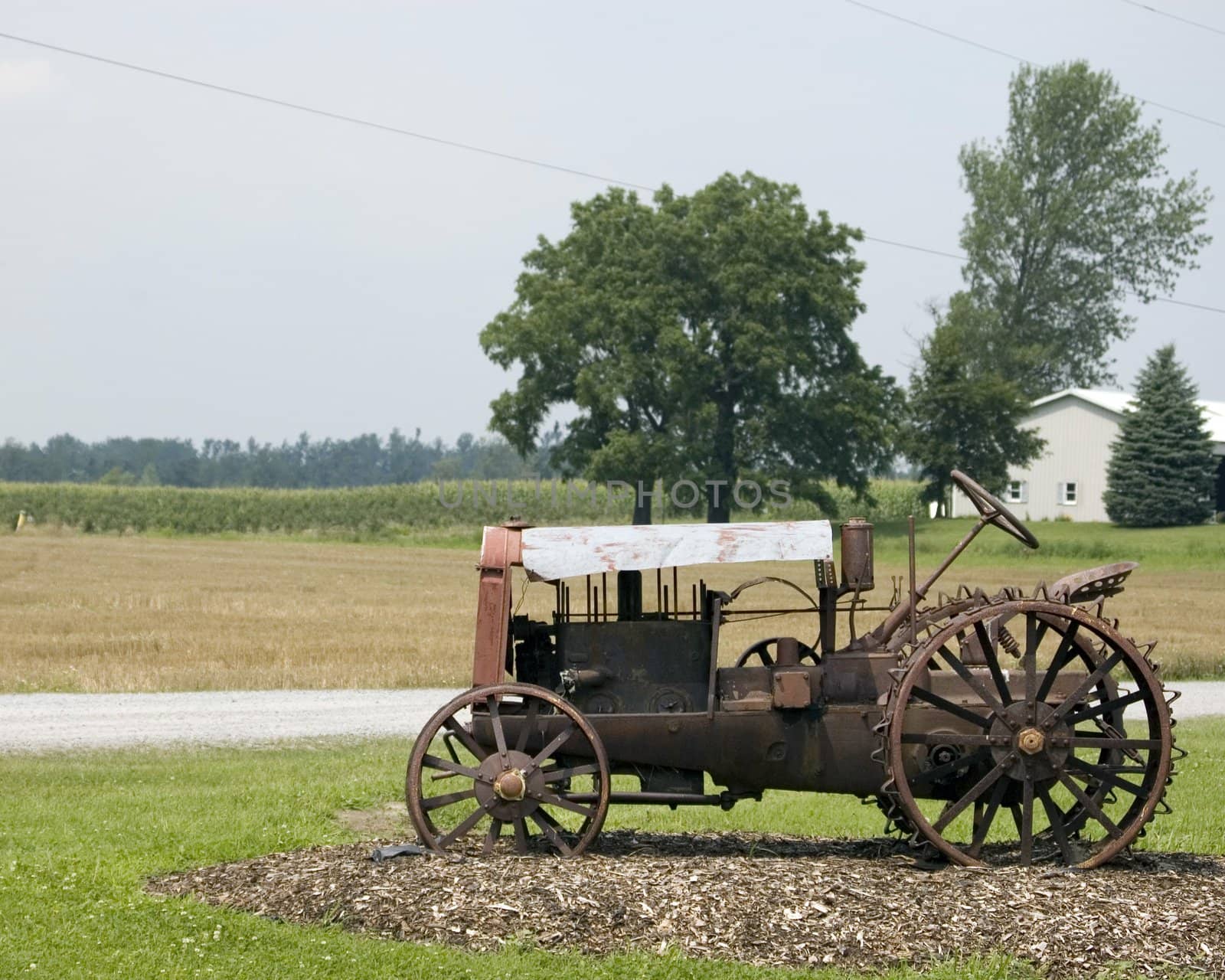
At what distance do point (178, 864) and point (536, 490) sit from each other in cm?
6642

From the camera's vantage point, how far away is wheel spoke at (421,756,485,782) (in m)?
8.40

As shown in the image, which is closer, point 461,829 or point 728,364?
point 461,829

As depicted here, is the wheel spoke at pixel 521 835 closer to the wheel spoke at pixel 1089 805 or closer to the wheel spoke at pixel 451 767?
the wheel spoke at pixel 451 767

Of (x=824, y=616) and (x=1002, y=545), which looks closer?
(x=824, y=616)

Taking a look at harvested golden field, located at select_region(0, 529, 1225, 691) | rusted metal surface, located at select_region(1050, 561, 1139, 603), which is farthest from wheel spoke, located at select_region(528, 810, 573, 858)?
harvested golden field, located at select_region(0, 529, 1225, 691)

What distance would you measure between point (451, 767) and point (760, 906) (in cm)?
199

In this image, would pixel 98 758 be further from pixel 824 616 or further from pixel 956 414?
pixel 956 414

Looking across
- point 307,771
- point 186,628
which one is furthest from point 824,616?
point 186,628

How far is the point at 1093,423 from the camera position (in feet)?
243

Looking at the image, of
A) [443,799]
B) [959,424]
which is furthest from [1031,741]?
[959,424]

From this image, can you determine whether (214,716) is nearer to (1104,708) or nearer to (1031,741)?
(1031,741)

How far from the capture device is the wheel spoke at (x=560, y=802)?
27.5 feet

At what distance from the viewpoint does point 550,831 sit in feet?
27.9

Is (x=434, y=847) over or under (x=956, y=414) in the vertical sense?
under
